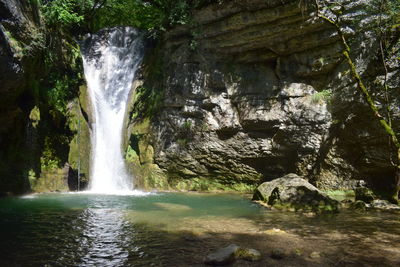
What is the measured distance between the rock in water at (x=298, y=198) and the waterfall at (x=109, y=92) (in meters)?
7.13

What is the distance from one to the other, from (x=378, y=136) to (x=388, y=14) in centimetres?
426

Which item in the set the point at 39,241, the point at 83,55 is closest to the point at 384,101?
the point at 39,241

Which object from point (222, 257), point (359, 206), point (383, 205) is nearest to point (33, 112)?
point (222, 257)

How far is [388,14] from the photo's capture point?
35.7 ft

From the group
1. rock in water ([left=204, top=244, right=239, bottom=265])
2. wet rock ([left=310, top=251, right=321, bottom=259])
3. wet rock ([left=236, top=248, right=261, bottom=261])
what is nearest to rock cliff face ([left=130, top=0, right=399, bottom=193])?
wet rock ([left=310, top=251, right=321, bottom=259])

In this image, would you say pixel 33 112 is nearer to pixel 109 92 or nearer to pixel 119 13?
pixel 109 92

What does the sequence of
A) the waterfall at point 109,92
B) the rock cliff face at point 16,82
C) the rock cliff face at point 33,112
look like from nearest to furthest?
the rock cliff face at point 16,82
the rock cliff face at point 33,112
the waterfall at point 109,92

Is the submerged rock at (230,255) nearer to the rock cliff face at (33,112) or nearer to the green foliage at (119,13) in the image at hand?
the rock cliff face at (33,112)

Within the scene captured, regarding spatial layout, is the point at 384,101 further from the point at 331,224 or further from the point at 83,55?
the point at 83,55

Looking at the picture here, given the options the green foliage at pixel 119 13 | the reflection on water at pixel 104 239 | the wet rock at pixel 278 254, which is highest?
the green foliage at pixel 119 13

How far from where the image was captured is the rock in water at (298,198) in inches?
356

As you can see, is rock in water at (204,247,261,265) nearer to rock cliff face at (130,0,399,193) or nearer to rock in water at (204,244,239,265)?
rock in water at (204,244,239,265)

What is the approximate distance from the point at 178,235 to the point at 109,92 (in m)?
12.1

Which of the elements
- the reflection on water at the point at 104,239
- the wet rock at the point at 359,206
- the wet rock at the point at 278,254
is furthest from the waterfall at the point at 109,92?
the wet rock at the point at 278,254
